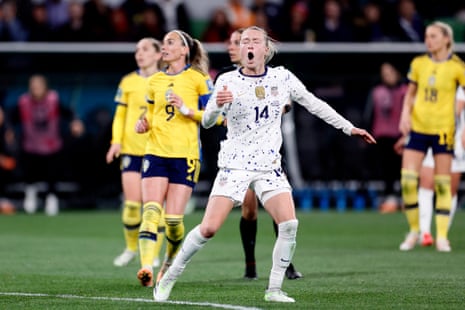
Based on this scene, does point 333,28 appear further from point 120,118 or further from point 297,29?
point 120,118

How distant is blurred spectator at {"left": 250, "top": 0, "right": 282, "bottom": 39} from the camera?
78.3 feet

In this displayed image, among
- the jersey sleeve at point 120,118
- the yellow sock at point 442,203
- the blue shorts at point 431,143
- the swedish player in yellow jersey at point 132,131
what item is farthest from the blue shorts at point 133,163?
the yellow sock at point 442,203

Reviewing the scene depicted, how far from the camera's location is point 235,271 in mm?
12664

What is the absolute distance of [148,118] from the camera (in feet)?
37.6

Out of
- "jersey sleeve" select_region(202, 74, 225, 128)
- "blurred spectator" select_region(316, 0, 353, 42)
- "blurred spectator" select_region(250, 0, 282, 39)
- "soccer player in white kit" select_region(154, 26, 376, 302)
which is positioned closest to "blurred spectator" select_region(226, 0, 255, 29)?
"blurred spectator" select_region(250, 0, 282, 39)

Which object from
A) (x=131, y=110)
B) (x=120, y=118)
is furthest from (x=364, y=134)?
(x=131, y=110)

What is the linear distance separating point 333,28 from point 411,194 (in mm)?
9097

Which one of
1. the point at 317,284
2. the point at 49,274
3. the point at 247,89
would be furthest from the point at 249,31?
the point at 49,274

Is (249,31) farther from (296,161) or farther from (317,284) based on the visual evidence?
(296,161)

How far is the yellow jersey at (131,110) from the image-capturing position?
44.6 feet

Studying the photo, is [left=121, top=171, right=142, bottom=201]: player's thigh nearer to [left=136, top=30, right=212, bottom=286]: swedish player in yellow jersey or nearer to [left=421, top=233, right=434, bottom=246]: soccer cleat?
[left=136, top=30, right=212, bottom=286]: swedish player in yellow jersey

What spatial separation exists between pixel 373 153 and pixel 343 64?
189 cm

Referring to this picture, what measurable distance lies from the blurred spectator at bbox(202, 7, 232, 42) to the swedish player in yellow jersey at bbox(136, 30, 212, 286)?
12.0 m

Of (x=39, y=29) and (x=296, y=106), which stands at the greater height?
(x=39, y=29)
